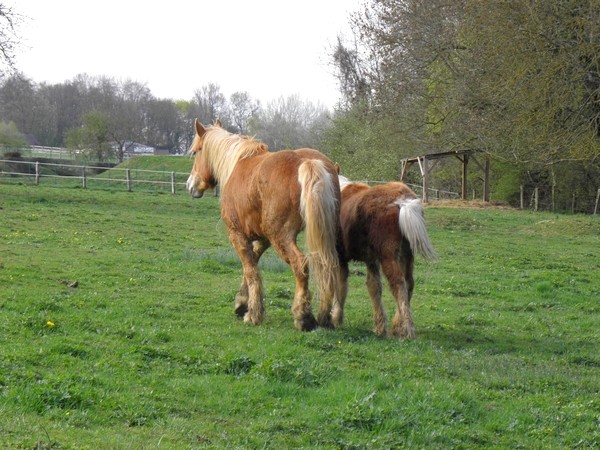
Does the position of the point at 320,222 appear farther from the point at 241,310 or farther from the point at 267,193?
the point at 241,310

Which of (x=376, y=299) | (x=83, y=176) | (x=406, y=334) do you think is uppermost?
(x=83, y=176)

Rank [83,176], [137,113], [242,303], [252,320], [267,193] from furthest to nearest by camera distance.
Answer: [137,113], [83,176], [242,303], [252,320], [267,193]

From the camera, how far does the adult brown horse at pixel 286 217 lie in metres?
8.42

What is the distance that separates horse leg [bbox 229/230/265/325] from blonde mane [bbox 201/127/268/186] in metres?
0.95

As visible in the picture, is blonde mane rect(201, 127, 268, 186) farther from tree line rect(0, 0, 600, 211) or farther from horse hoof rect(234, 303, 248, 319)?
tree line rect(0, 0, 600, 211)

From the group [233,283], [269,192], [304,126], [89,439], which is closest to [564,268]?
[233,283]

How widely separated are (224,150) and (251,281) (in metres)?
2.06

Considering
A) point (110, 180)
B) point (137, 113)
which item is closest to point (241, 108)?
point (137, 113)

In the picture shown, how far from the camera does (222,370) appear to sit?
6949mm

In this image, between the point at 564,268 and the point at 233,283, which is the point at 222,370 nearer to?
the point at 233,283

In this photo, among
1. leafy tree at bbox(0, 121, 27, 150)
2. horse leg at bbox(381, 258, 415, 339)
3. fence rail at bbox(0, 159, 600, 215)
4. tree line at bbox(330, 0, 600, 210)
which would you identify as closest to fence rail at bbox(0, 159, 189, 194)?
fence rail at bbox(0, 159, 600, 215)

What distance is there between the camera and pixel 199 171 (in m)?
10.9

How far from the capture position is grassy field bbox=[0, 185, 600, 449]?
18.0ft

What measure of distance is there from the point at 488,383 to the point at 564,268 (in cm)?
1002
